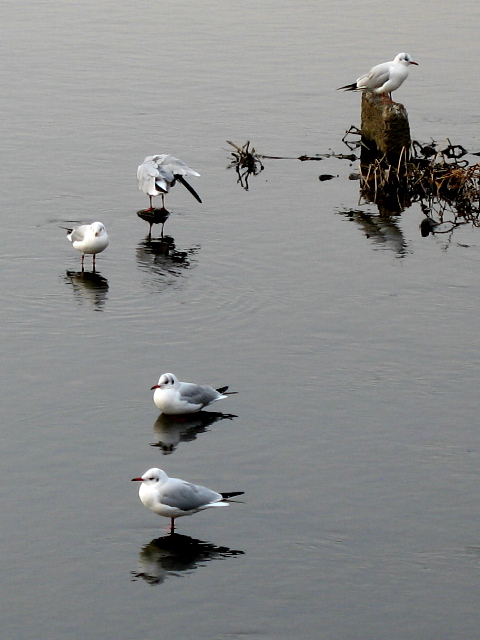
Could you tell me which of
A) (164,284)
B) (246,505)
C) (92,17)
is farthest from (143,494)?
(92,17)

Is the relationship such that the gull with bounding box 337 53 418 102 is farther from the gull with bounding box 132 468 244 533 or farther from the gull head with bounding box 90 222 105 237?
the gull with bounding box 132 468 244 533

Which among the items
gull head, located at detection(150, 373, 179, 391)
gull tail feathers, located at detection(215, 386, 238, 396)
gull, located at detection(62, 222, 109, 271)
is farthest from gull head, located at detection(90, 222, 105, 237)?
gull head, located at detection(150, 373, 179, 391)

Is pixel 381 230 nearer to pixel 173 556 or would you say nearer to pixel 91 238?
pixel 91 238

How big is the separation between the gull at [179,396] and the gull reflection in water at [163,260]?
4.07 metres

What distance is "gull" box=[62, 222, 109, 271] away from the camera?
1681 centimetres

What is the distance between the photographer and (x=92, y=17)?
3662 centimetres

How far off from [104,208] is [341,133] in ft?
22.1

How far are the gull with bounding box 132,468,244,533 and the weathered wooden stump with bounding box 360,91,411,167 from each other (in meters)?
12.5

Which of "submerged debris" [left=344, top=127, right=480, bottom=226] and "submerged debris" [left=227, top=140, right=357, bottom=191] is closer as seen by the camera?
"submerged debris" [left=344, top=127, right=480, bottom=226]

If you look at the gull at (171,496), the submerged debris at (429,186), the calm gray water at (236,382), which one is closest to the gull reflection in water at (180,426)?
the calm gray water at (236,382)

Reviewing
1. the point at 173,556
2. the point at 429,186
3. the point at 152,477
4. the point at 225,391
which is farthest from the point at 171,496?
the point at 429,186

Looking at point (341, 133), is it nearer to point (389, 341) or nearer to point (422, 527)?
point (389, 341)

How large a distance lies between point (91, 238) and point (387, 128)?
25.6ft

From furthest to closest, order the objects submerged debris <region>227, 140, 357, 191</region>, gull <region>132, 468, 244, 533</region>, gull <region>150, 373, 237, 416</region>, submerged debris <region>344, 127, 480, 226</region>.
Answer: submerged debris <region>227, 140, 357, 191</region>
submerged debris <region>344, 127, 480, 226</region>
gull <region>150, 373, 237, 416</region>
gull <region>132, 468, 244, 533</region>
